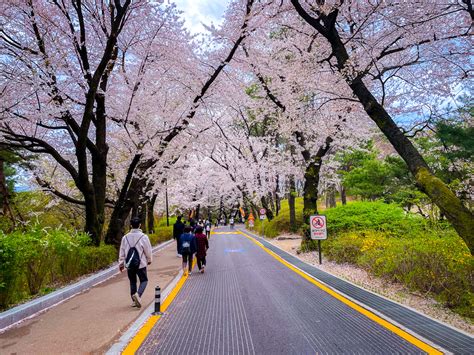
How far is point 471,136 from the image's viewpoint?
903cm

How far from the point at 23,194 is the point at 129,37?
1608 centimetres

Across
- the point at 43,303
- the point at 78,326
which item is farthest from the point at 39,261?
the point at 78,326

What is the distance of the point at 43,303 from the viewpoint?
6.10 m

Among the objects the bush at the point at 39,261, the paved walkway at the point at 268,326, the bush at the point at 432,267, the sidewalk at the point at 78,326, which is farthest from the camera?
the bush at the point at 432,267

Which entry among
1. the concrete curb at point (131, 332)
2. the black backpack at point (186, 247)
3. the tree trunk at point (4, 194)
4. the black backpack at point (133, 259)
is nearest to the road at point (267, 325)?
the concrete curb at point (131, 332)

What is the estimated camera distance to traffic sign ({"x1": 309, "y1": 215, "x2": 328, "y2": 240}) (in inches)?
461

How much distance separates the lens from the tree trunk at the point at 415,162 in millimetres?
5531

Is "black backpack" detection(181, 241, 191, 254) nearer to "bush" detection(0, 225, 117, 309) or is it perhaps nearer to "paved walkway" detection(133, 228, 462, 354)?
"bush" detection(0, 225, 117, 309)

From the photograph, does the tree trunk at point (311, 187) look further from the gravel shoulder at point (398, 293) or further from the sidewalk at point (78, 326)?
the sidewalk at point (78, 326)

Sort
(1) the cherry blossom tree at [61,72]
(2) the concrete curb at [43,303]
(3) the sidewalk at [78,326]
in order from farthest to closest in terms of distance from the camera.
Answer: (1) the cherry blossom tree at [61,72] < (2) the concrete curb at [43,303] < (3) the sidewalk at [78,326]

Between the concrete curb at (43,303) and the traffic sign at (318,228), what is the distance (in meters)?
7.38

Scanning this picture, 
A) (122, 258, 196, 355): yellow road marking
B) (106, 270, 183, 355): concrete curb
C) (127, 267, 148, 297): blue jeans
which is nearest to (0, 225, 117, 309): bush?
(127, 267, 148, 297): blue jeans

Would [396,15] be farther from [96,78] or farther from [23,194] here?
[23,194]

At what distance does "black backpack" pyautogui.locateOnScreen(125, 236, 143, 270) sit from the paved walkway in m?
1.10
